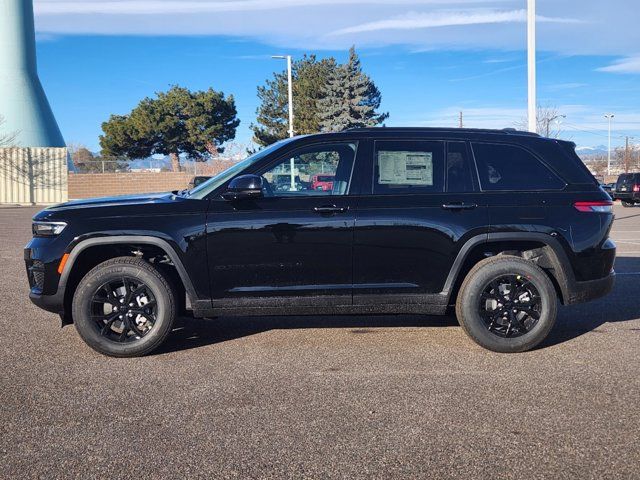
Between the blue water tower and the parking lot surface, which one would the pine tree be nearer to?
the blue water tower

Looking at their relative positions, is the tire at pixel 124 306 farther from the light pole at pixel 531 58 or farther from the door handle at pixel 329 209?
the light pole at pixel 531 58

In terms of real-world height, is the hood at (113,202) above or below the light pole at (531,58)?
below

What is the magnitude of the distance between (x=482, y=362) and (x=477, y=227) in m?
1.15

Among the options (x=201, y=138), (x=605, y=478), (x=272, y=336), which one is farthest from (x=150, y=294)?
(x=201, y=138)

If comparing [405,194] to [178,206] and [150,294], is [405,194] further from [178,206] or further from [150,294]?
[150,294]

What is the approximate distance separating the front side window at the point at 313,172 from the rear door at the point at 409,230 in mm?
223

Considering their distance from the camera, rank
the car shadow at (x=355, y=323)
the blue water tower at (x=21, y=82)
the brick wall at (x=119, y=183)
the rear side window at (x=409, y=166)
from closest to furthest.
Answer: the rear side window at (x=409, y=166) → the car shadow at (x=355, y=323) → the brick wall at (x=119, y=183) → the blue water tower at (x=21, y=82)

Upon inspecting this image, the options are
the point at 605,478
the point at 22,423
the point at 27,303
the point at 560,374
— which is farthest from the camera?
the point at 27,303

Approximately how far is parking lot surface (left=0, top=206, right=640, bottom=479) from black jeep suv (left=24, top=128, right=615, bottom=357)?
1.33 feet

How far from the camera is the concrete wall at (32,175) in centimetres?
4066

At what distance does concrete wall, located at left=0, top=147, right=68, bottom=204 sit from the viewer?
1601 inches

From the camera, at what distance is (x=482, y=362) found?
543cm

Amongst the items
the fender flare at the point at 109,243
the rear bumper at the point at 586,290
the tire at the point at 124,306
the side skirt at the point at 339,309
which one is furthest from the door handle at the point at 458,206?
the tire at the point at 124,306

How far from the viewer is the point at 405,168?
19.1 feet
